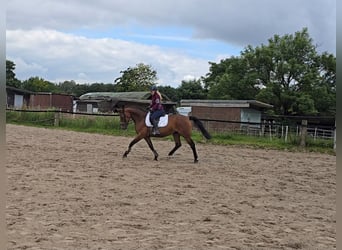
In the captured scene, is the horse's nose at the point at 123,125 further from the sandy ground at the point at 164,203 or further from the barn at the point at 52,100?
the barn at the point at 52,100

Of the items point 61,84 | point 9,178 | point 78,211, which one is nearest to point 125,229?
point 78,211

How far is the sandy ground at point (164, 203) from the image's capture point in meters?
3.83

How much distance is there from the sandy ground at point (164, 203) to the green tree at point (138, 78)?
4256 cm

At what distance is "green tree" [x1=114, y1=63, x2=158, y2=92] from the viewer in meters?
52.6

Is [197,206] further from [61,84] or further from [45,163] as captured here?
[61,84]

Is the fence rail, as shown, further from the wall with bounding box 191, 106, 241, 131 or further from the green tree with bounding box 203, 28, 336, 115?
the green tree with bounding box 203, 28, 336, 115

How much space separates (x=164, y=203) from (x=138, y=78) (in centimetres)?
4858

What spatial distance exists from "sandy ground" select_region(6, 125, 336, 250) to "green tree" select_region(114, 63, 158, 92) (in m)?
42.6

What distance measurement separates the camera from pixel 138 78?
53406mm

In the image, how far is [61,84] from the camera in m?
83.2

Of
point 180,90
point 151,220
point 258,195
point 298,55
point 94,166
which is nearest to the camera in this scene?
point 151,220

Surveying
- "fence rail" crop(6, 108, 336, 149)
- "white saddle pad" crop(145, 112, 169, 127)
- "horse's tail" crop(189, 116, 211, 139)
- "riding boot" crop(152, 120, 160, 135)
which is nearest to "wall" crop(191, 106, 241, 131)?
"fence rail" crop(6, 108, 336, 149)

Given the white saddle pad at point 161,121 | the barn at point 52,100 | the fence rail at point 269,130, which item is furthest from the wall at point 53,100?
the white saddle pad at point 161,121

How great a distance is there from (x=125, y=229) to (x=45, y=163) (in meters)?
5.07
